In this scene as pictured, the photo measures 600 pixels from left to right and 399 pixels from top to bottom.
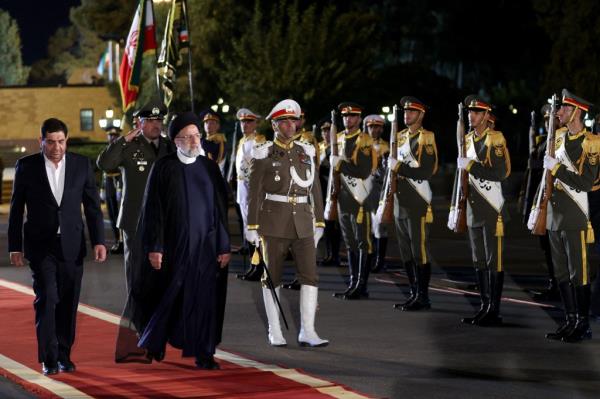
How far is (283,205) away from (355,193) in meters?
3.88

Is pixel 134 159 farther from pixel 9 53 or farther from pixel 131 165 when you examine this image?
pixel 9 53

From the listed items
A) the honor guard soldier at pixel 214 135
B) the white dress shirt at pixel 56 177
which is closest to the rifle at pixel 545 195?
the white dress shirt at pixel 56 177

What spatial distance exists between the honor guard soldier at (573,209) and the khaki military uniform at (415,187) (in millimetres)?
2021

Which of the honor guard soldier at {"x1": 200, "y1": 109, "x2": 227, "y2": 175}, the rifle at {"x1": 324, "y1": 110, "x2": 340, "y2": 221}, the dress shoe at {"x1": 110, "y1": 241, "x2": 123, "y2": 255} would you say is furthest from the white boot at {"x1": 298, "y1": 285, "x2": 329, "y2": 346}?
the dress shoe at {"x1": 110, "y1": 241, "x2": 123, "y2": 255}

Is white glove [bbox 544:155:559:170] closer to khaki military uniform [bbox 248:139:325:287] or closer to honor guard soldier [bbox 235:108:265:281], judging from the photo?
khaki military uniform [bbox 248:139:325:287]

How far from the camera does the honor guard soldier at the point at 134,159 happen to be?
12742mm

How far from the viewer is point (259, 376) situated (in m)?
9.76

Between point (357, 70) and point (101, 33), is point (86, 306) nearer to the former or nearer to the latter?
point (357, 70)

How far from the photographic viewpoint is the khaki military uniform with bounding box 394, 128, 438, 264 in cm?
1359

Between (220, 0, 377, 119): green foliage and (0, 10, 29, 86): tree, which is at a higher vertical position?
(0, 10, 29, 86): tree

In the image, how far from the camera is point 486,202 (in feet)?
42.0

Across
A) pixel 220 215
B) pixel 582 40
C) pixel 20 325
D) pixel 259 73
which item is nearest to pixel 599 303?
pixel 220 215

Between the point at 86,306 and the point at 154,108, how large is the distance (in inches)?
99.8

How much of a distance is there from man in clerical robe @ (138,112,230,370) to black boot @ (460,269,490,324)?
333cm
